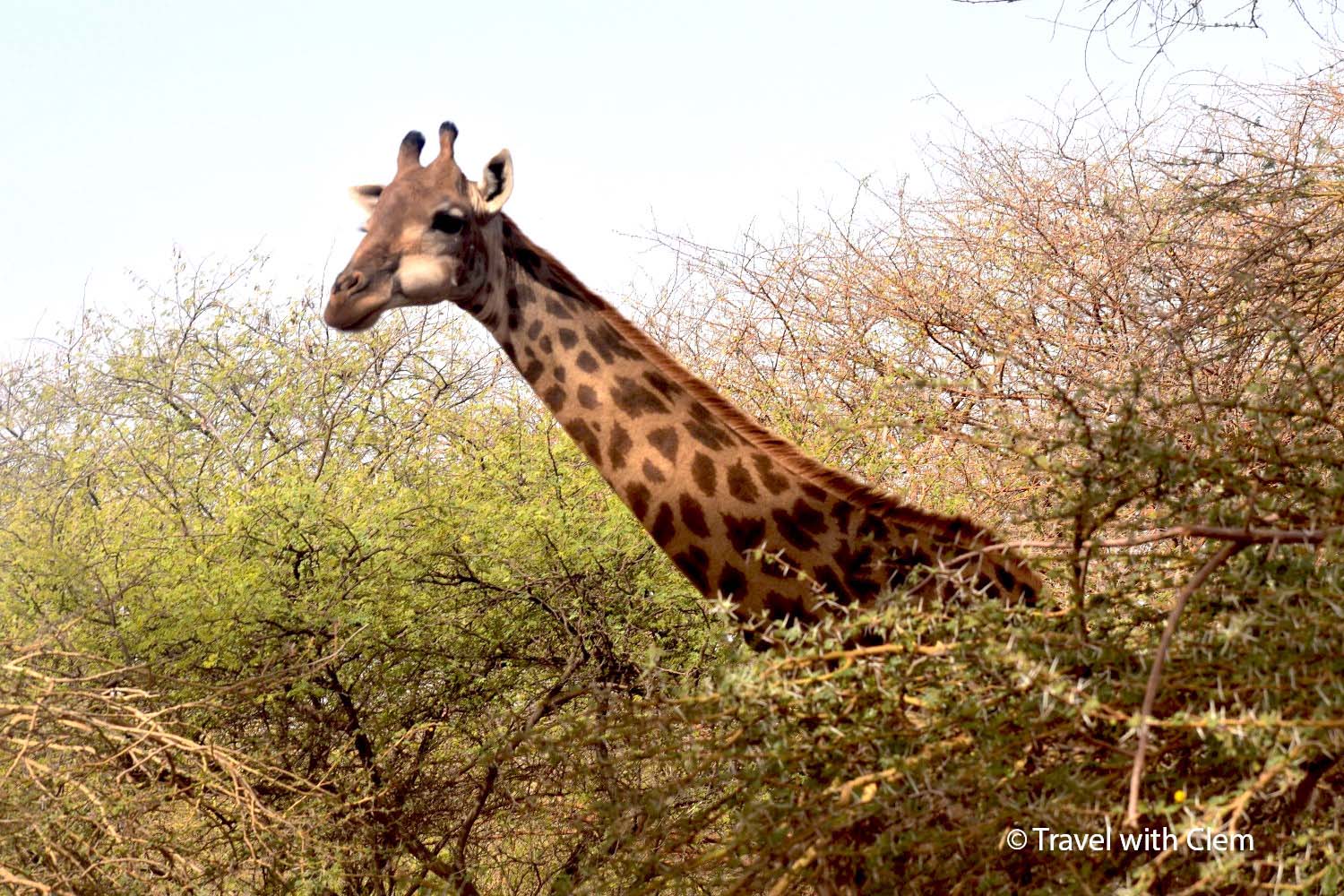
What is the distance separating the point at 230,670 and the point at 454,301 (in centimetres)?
317

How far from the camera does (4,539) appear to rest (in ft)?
29.0

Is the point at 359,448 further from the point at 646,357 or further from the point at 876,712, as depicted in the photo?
the point at 876,712

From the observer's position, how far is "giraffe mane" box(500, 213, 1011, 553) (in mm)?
4398

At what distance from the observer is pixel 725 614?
105 inches

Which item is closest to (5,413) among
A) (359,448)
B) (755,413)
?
(359,448)

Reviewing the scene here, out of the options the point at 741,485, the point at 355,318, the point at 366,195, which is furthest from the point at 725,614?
the point at 366,195

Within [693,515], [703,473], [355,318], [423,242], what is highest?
[423,242]

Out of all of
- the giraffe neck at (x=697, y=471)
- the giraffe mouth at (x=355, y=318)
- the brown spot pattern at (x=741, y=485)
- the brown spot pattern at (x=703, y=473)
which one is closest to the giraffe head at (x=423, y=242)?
the giraffe mouth at (x=355, y=318)

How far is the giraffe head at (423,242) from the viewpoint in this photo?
5238 millimetres

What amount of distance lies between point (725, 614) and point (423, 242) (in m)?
3.14

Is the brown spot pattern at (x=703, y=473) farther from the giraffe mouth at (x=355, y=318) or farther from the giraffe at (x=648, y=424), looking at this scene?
the giraffe mouth at (x=355, y=318)

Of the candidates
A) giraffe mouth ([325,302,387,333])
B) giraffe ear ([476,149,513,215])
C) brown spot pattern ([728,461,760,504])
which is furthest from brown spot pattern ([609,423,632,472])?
giraffe ear ([476,149,513,215])

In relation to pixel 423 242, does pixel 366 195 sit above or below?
above

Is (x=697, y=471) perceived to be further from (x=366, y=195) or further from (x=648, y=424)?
(x=366, y=195)
